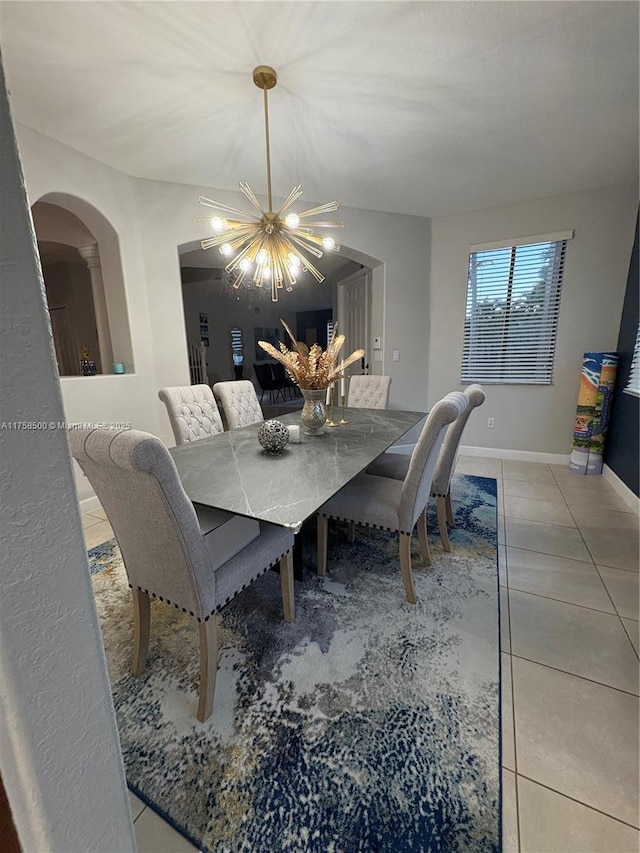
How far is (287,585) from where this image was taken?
1.59 m

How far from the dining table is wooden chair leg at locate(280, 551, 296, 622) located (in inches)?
12.8

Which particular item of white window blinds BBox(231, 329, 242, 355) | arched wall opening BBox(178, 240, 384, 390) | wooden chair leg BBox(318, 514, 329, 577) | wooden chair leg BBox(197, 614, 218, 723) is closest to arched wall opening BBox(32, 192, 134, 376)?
arched wall opening BBox(178, 240, 384, 390)

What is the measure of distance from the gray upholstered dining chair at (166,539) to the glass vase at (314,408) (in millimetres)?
871

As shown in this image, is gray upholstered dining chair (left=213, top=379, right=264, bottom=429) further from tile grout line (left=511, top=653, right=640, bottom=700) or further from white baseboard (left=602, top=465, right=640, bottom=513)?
white baseboard (left=602, top=465, right=640, bottom=513)

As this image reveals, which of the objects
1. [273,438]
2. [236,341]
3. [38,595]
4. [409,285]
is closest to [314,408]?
[273,438]

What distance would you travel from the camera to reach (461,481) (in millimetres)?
3309

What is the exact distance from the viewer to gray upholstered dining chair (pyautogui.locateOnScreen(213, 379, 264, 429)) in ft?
9.22

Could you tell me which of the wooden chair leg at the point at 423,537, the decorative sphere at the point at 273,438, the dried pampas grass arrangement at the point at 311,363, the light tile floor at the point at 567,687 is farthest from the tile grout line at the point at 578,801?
the dried pampas grass arrangement at the point at 311,363

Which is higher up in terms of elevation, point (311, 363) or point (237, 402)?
point (311, 363)

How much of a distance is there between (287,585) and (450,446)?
1.18 m

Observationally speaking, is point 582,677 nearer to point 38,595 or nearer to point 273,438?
point 273,438

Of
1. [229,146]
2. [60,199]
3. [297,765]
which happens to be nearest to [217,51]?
[229,146]

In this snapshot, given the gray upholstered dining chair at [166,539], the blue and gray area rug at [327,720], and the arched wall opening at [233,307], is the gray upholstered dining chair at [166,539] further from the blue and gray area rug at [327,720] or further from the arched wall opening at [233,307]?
the arched wall opening at [233,307]

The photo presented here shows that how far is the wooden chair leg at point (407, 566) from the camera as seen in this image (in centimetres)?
170
